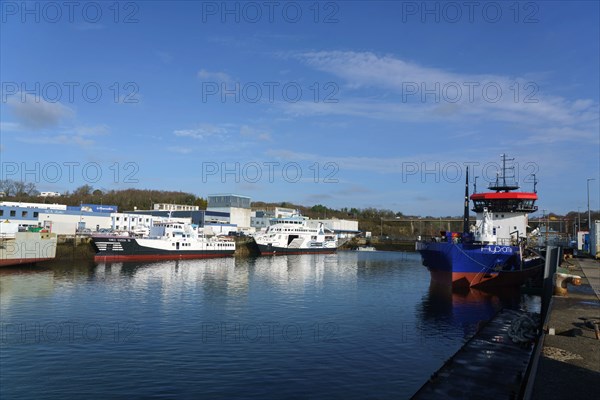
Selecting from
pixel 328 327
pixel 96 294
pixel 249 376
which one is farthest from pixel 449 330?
pixel 96 294

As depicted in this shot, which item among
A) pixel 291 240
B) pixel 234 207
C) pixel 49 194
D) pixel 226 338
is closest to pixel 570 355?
pixel 226 338

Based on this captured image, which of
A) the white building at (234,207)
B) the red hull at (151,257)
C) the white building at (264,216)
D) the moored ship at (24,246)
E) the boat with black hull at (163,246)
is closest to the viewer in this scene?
the moored ship at (24,246)

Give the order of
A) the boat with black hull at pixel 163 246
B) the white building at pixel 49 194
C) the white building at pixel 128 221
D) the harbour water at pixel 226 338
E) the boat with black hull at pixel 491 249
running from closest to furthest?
1. the harbour water at pixel 226 338
2. the boat with black hull at pixel 491 249
3. the boat with black hull at pixel 163 246
4. the white building at pixel 128 221
5. the white building at pixel 49 194

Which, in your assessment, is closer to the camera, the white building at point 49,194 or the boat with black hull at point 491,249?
the boat with black hull at point 491,249

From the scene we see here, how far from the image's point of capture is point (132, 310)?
1038 inches

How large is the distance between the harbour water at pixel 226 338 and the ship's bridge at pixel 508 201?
9435 mm

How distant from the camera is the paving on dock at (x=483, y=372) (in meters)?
11.6

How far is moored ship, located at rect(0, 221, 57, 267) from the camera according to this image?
4747 cm

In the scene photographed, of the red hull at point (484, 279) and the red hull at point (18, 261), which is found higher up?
the red hull at point (484, 279)

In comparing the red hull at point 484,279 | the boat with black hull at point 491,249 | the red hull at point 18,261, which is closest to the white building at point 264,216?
the red hull at point 18,261

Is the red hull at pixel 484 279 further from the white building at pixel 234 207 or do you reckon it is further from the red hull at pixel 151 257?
the white building at pixel 234 207

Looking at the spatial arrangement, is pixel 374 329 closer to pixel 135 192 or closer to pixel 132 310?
pixel 132 310

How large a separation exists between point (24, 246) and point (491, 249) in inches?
1936

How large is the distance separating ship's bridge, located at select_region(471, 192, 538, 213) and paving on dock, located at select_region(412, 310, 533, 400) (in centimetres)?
2445
